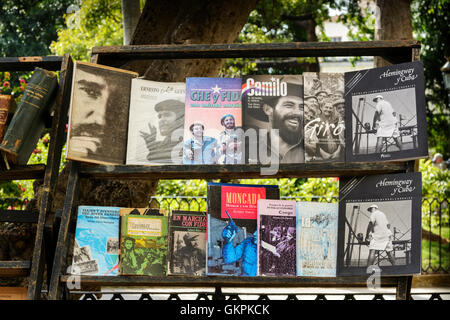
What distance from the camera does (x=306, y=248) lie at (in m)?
1.83

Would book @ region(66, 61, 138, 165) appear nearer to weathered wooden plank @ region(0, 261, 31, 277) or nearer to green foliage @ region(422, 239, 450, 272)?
weathered wooden plank @ region(0, 261, 31, 277)

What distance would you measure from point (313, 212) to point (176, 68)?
1.54 m

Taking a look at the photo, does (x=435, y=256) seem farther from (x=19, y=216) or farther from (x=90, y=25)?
(x=19, y=216)

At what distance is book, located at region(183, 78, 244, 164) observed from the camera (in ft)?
6.23

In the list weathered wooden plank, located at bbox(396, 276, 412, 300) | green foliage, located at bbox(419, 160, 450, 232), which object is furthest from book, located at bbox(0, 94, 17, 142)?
green foliage, located at bbox(419, 160, 450, 232)

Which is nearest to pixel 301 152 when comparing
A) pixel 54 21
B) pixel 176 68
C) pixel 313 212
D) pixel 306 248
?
pixel 313 212

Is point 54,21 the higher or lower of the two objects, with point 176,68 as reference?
higher

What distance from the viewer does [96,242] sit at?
6.07 feet

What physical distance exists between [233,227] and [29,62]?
1123mm

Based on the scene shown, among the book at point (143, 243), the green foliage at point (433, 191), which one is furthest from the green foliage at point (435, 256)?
the book at point (143, 243)

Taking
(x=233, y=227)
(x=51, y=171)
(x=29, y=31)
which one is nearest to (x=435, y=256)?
(x=233, y=227)
